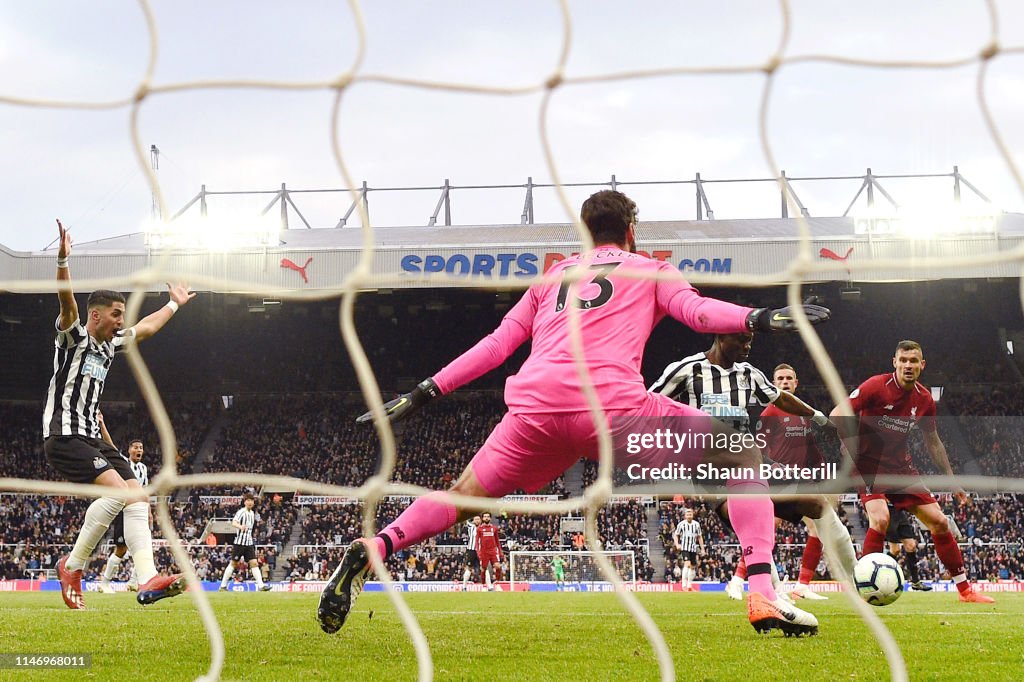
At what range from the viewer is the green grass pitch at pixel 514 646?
4020 mm

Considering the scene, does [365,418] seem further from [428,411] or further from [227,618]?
[428,411]

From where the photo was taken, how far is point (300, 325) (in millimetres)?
25125

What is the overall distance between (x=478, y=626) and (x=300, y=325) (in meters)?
19.7

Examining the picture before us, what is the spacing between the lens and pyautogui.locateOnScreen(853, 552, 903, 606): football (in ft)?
16.0

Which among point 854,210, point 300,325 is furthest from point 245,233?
point 854,210

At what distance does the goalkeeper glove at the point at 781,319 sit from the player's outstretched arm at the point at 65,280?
8.18ft

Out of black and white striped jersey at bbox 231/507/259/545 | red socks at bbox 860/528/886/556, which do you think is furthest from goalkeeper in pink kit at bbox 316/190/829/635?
black and white striped jersey at bbox 231/507/259/545

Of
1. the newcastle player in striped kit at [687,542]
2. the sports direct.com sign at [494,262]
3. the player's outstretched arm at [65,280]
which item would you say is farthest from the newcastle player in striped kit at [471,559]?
the player's outstretched arm at [65,280]

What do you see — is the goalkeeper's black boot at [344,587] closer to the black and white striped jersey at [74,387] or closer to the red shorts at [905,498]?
the black and white striped jersey at [74,387]

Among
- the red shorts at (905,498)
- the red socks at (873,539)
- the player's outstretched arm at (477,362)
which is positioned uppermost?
the player's outstretched arm at (477,362)

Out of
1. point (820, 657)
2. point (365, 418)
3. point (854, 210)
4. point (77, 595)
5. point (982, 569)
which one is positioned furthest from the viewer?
point (854, 210)

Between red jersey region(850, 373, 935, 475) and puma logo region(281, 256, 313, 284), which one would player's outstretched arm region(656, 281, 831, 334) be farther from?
puma logo region(281, 256, 313, 284)

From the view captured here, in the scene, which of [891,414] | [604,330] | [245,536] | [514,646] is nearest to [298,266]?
[245,536]

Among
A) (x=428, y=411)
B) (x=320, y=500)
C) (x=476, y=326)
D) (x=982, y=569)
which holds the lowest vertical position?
(x=982, y=569)
